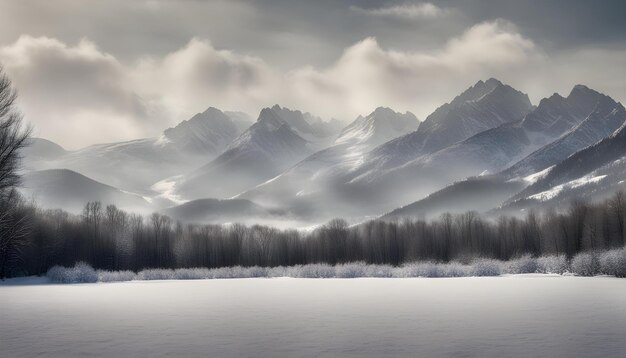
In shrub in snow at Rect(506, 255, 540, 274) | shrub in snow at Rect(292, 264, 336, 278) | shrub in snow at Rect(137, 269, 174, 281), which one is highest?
shrub in snow at Rect(137, 269, 174, 281)

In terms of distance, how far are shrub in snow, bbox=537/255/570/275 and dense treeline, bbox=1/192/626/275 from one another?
1647 cm

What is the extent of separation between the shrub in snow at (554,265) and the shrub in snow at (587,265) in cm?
688

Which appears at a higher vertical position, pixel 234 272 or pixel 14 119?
pixel 14 119

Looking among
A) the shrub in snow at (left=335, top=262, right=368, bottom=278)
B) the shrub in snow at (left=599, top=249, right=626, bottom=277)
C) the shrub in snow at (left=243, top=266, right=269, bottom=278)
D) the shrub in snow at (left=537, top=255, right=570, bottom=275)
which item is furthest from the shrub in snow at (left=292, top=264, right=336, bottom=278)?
the shrub in snow at (left=599, top=249, right=626, bottom=277)

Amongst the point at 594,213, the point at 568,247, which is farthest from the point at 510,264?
the point at 594,213

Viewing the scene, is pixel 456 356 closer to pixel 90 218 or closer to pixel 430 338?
pixel 430 338

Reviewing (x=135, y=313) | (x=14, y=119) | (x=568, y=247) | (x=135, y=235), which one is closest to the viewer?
(x=135, y=313)

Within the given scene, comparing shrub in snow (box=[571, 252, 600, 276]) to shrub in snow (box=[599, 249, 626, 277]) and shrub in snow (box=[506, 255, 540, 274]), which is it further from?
shrub in snow (box=[506, 255, 540, 274])

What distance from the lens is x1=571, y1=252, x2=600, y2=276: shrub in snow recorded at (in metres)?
79.7

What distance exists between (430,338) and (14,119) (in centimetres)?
3105

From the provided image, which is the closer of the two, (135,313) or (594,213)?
(135,313)

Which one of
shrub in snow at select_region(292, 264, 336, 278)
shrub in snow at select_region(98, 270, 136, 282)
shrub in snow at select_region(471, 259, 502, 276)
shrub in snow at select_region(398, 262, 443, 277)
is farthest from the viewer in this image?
shrub in snow at select_region(292, 264, 336, 278)

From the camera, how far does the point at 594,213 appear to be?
120750 mm

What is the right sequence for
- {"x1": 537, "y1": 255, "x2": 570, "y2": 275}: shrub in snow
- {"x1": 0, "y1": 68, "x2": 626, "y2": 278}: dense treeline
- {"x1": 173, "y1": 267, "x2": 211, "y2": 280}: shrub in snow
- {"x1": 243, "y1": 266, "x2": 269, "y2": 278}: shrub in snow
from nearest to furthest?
{"x1": 537, "y1": 255, "x2": 570, "y2": 275}: shrub in snow
{"x1": 173, "y1": 267, "x2": 211, "y2": 280}: shrub in snow
{"x1": 243, "y1": 266, "x2": 269, "y2": 278}: shrub in snow
{"x1": 0, "y1": 68, "x2": 626, "y2": 278}: dense treeline
